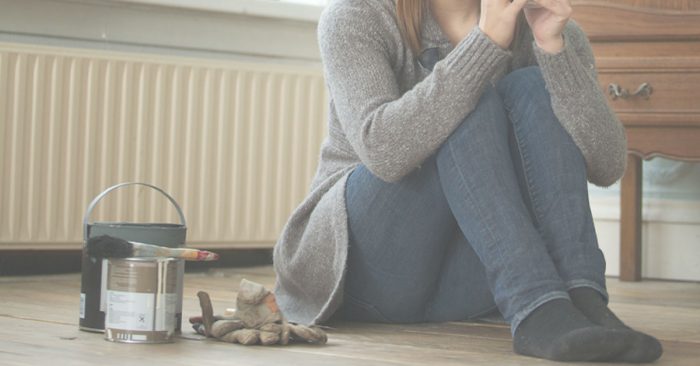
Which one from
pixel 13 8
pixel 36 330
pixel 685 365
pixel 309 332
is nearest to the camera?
pixel 685 365

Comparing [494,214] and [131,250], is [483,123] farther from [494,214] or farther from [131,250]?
[131,250]

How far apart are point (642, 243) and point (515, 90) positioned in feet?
5.40

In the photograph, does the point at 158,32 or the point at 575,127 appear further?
the point at 158,32

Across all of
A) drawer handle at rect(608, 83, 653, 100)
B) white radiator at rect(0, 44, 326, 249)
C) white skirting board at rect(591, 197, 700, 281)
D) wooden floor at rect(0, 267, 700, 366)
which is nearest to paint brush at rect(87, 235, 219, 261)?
wooden floor at rect(0, 267, 700, 366)

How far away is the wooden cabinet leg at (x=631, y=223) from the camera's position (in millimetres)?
2914

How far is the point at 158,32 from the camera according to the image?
2.91m

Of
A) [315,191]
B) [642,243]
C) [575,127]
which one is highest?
[575,127]

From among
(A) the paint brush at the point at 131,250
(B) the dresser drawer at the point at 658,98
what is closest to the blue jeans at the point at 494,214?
(A) the paint brush at the point at 131,250

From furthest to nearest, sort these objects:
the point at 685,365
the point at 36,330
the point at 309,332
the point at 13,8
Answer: the point at 13,8 < the point at 36,330 < the point at 309,332 < the point at 685,365

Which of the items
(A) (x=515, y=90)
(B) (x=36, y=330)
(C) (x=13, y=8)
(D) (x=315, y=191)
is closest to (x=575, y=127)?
(A) (x=515, y=90)

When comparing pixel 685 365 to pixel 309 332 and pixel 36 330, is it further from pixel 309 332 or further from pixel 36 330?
pixel 36 330

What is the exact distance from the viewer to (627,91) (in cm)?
279

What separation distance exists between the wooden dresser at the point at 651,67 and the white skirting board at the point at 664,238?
0.92ft

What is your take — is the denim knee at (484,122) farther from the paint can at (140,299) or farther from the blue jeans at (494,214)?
the paint can at (140,299)
